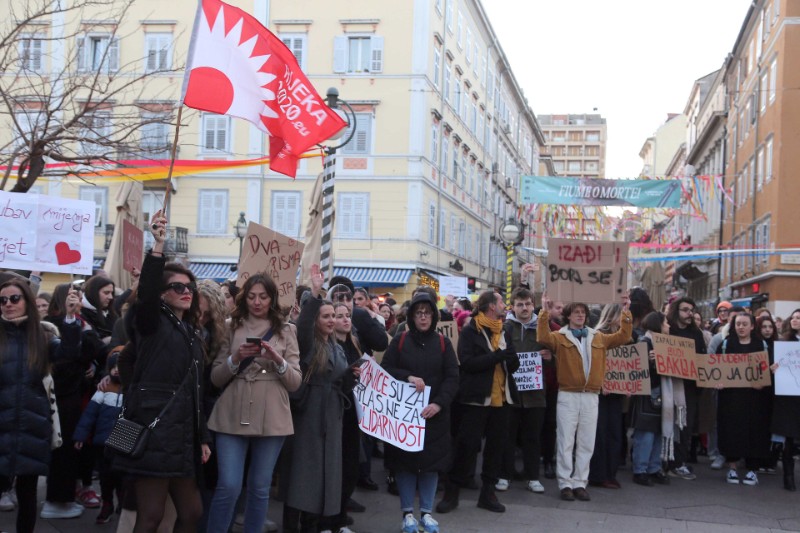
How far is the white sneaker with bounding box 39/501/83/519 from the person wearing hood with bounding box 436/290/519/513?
3.04m

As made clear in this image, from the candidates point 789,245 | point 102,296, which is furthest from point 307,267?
point 789,245

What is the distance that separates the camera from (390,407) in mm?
7242

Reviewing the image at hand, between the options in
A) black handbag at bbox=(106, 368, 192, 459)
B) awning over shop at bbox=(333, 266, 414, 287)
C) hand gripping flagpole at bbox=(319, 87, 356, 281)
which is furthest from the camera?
awning over shop at bbox=(333, 266, 414, 287)

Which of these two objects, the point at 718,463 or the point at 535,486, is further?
the point at 718,463

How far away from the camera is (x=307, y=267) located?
11.8 meters

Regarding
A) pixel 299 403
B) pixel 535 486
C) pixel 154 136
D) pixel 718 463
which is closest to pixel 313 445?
pixel 299 403

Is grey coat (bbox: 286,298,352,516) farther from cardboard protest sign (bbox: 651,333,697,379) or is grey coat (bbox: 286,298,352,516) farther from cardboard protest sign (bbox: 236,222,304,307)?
cardboard protest sign (bbox: 651,333,697,379)

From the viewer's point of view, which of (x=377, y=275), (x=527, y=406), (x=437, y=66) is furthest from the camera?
(x=437, y=66)

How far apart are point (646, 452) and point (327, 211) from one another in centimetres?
507

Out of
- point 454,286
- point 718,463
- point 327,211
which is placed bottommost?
point 718,463

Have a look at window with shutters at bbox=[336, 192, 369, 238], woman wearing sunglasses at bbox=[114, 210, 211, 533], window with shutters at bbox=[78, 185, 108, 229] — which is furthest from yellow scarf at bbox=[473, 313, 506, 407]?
window with shutters at bbox=[78, 185, 108, 229]

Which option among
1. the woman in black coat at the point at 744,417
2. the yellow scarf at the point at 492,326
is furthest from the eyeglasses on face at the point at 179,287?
the woman in black coat at the point at 744,417

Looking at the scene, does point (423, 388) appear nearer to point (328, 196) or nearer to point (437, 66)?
point (328, 196)

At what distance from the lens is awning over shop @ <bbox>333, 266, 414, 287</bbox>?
108 feet
